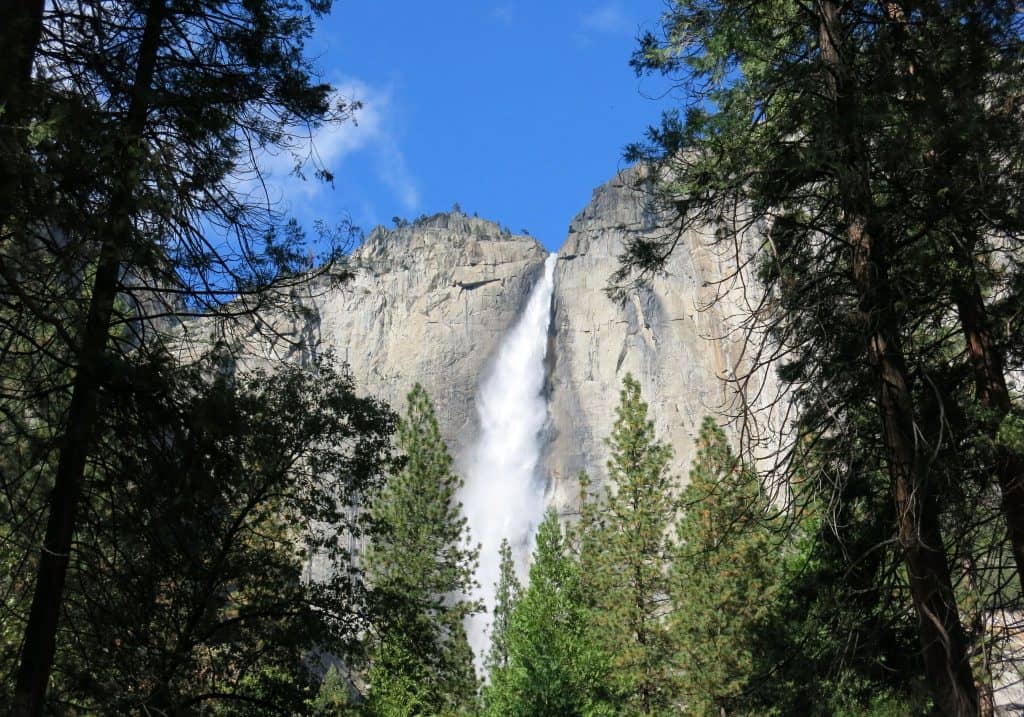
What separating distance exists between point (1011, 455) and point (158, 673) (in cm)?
602

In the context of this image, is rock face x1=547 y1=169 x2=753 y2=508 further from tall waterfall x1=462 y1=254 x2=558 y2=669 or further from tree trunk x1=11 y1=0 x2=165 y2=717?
tree trunk x1=11 y1=0 x2=165 y2=717

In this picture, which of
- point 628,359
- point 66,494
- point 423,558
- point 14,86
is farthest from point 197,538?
point 628,359

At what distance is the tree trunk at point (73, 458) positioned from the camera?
192 inches

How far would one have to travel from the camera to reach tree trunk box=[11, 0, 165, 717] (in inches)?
192

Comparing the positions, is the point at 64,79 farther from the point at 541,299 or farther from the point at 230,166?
the point at 541,299

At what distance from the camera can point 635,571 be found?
1908 cm

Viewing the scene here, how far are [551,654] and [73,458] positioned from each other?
45.3 feet

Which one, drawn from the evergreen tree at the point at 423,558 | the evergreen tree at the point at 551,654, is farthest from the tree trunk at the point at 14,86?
the evergreen tree at the point at 551,654

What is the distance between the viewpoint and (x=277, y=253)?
21.5ft

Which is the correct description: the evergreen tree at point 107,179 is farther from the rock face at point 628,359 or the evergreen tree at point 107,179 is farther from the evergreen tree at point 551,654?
the rock face at point 628,359

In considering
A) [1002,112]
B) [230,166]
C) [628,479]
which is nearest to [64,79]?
[230,166]

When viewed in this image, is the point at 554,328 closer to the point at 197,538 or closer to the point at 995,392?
the point at 995,392

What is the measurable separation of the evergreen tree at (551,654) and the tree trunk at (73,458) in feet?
42.8

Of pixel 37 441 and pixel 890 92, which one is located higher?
pixel 890 92
